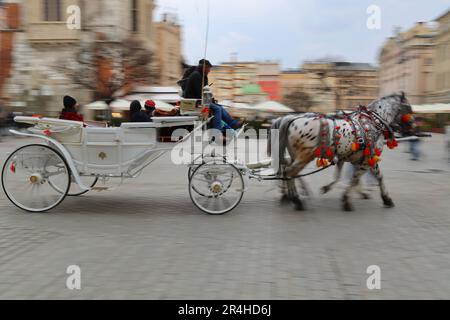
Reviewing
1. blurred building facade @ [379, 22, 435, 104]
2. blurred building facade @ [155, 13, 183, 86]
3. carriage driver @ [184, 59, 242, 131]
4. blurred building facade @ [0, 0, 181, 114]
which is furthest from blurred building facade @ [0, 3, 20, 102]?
blurred building facade @ [379, 22, 435, 104]

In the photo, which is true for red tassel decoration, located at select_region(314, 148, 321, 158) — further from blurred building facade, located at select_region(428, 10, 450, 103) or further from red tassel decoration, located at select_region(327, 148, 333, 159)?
blurred building facade, located at select_region(428, 10, 450, 103)

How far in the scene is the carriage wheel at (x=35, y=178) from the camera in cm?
714

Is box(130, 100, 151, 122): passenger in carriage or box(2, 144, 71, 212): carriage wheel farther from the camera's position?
box(130, 100, 151, 122): passenger in carriage

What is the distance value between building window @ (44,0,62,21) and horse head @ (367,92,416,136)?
35.2 metres

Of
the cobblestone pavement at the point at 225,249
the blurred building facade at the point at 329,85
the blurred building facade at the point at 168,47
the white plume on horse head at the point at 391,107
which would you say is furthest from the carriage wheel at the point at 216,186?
the blurred building facade at the point at 168,47

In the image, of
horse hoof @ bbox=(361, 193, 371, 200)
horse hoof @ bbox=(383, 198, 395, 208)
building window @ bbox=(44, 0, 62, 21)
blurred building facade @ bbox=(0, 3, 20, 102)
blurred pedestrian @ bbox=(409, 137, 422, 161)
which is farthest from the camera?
building window @ bbox=(44, 0, 62, 21)

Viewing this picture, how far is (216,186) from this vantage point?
716 centimetres

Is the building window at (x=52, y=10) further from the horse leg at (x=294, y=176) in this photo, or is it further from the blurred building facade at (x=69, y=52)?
the horse leg at (x=294, y=176)

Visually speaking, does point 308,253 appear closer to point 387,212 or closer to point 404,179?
point 387,212

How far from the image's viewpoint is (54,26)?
37.8 m

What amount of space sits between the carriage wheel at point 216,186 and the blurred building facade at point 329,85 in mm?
21015

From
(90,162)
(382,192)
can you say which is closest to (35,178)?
(90,162)

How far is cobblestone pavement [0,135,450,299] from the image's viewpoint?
14.2 feet
